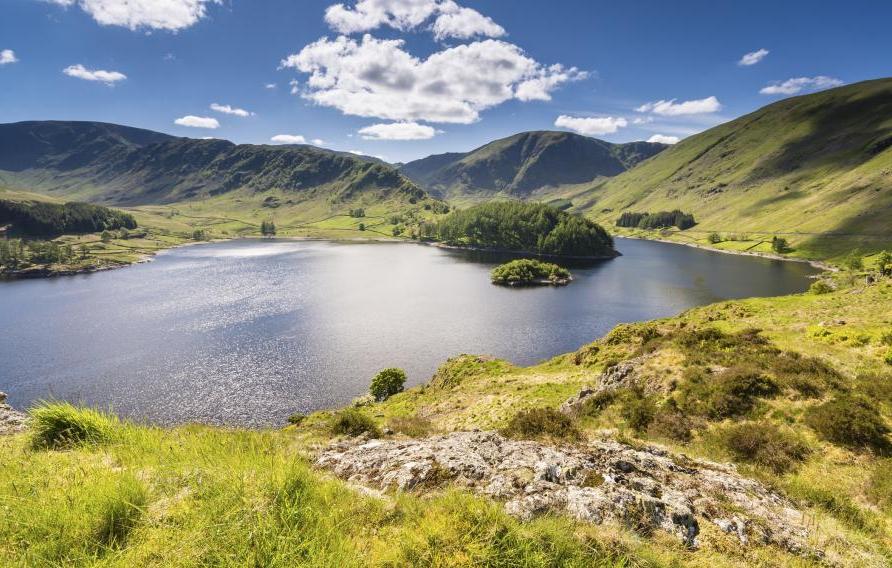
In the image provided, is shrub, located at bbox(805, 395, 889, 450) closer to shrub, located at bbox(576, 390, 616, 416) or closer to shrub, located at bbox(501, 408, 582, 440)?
shrub, located at bbox(576, 390, 616, 416)

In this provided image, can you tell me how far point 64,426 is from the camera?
8.91 metres

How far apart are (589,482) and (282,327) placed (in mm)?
103425

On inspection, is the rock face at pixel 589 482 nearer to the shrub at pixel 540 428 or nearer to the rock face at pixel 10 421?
the shrub at pixel 540 428

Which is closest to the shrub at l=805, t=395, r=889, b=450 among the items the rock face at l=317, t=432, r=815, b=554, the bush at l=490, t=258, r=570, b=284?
the rock face at l=317, t=432, r=815, b=554

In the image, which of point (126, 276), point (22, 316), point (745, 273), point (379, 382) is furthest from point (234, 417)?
point (745, 273)

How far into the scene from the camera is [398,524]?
5816 millimetres

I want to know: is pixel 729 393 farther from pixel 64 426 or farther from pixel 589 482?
pixel 64 426

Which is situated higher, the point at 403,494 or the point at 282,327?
the point at 403,494

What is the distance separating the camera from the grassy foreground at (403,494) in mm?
4383

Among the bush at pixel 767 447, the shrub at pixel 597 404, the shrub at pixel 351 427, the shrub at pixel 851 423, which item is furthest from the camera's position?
the shrub at pixel 597 404

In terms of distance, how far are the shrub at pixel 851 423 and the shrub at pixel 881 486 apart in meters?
1.43

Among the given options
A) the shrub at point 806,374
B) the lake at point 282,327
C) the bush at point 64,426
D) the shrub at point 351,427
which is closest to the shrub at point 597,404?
the shrub at point 806,374

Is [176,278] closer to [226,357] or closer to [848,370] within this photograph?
[226,357]

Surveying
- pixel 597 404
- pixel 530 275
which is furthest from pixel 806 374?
pixel 530 275
